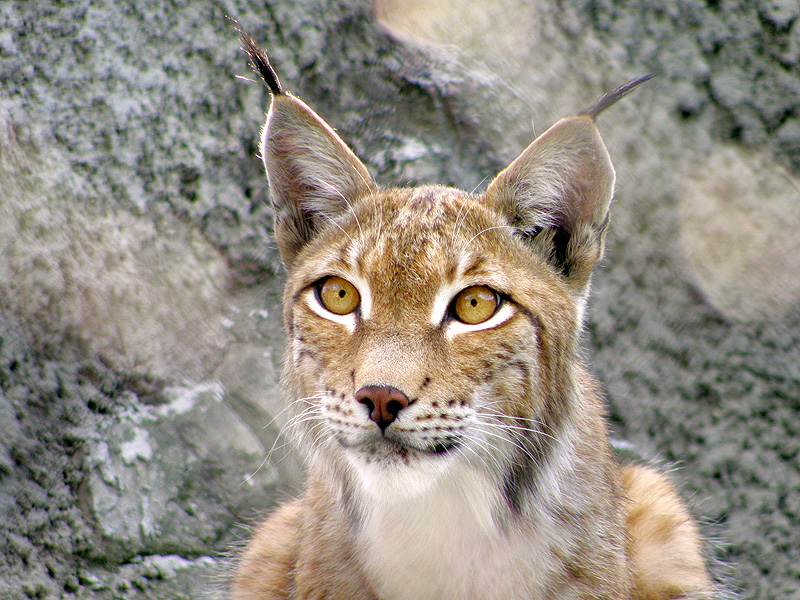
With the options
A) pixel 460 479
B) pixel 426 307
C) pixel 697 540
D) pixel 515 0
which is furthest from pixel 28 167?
pixel 697 540

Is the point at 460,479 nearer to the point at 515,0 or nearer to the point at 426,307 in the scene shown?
the point at 426,307

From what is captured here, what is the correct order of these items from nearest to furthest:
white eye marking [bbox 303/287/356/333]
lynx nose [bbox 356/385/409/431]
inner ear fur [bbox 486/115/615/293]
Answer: lynx nose [bbox 356/385/409/431], white eye marking [bbox 303/287/356/333], inner ear fur [bbox 486/115/615/293]

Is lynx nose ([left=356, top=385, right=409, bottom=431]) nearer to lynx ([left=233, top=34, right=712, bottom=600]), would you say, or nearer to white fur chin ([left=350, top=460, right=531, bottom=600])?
lynx ([left=233, top=34, right=712, bottom=600])

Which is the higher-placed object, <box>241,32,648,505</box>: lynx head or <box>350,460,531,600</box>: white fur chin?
<box>241,32,648,505</box>: lynx head

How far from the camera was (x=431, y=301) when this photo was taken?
2.60 metres

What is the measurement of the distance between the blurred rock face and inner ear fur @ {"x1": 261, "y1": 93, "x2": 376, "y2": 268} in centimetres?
239

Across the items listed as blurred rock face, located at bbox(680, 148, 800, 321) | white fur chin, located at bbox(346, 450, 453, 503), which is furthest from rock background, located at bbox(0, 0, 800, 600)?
white fur chin, located at bbox(346, 450, 453, 503)

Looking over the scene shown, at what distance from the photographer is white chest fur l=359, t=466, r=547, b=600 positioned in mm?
2734

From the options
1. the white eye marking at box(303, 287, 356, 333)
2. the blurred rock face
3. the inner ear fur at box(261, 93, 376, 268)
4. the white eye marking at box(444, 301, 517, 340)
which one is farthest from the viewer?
the blurred rock face

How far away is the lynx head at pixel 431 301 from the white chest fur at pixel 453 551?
0.48 feet

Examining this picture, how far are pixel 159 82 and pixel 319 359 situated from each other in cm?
206

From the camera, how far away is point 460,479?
2680 millimetres

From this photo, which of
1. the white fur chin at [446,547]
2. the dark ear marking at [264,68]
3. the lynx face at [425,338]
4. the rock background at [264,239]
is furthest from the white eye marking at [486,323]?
the rock background at [264,239]

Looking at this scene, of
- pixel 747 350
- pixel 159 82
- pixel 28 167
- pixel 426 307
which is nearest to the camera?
pixel 426 307
